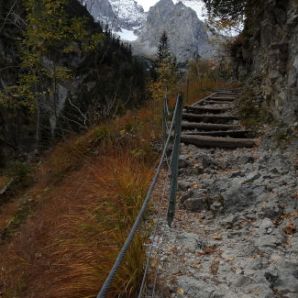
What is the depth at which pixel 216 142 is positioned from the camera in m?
6.79

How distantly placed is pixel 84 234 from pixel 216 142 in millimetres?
3718

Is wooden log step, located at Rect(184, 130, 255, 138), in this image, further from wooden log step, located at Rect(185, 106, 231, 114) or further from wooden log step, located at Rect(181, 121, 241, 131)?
wooden log step, located at Rect(185, 106, 231, 114)

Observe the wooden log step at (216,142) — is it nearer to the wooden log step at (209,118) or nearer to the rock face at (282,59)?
the rock face at (282,59)

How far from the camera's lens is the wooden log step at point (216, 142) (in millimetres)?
6633

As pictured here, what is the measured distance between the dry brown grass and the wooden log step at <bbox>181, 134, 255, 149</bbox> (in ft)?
2.63

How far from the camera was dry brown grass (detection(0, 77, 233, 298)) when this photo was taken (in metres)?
2.90

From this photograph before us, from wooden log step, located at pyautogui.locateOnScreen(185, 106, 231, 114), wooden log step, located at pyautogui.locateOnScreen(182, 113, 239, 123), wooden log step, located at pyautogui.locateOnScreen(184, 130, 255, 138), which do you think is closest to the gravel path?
wooden log step, located at pyautogui.locateOnScreen(184, 130, 255, 138)

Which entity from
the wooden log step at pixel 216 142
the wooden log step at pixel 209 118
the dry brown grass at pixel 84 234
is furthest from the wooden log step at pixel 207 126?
the dry brown grass at pixel 84 234

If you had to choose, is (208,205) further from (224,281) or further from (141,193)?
(224,281)

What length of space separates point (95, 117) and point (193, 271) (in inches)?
220

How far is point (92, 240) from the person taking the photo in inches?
138

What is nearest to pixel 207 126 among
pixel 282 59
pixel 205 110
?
pixel 205 110

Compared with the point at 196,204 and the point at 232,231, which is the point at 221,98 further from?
the point at 232,231

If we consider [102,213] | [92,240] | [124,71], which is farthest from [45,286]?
[124,71]
